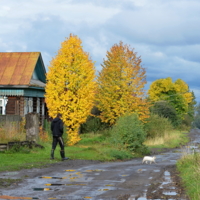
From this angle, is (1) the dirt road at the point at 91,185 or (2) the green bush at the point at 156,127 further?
(2) the green bush at the point at 156,127

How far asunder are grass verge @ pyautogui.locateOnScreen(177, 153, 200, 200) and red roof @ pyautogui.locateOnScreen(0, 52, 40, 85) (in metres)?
18.5

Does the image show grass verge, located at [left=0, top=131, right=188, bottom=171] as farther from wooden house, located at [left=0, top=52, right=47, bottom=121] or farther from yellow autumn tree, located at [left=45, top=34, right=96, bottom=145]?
wooden house, located at [left=0, top=52, right=47, bottom=121]

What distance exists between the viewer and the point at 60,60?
28.2m

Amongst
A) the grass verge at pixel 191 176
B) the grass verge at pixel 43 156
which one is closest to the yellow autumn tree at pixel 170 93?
the grass verge at pixel 43 156

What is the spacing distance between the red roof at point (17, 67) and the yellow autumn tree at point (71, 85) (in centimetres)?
496

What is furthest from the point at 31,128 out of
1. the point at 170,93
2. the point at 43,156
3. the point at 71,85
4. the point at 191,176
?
the point at 170,93

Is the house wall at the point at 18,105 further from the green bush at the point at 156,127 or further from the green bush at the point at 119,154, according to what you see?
the green bush at the point at 156,127

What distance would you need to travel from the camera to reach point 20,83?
32.5m

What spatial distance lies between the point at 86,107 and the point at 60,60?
152 inches

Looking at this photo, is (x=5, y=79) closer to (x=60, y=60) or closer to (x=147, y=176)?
(x=60, y=60)

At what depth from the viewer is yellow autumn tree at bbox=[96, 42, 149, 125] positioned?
38.0 metres

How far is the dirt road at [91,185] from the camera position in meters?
9.91

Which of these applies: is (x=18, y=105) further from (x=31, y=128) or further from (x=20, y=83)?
(x=31, y=128)

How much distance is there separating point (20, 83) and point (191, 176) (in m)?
22.1
